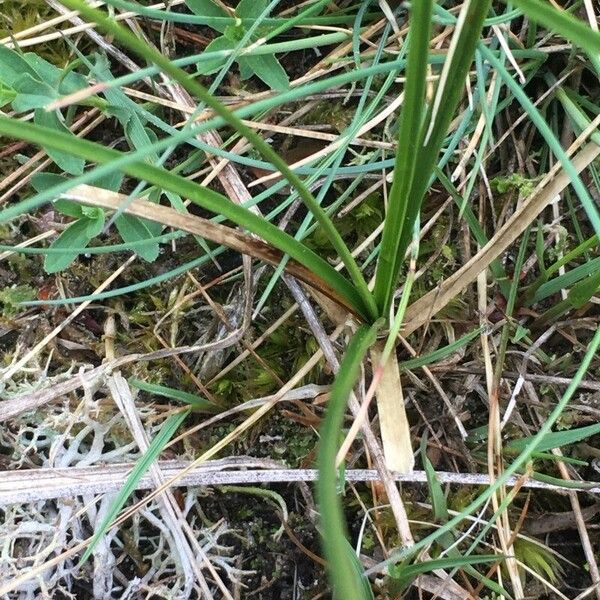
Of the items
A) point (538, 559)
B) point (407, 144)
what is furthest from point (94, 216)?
point (538, 559)

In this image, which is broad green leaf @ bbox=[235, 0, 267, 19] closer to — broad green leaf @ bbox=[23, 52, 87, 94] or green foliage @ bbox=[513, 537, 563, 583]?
broad green leaf @ bbox=[23, 52, 87, 94]

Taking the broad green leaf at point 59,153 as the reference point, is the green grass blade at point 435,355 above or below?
below

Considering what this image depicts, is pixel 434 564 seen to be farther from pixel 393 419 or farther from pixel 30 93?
pixel 30 93

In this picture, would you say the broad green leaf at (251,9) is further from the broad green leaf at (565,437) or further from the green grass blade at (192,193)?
the broad green leaf at (565,437)

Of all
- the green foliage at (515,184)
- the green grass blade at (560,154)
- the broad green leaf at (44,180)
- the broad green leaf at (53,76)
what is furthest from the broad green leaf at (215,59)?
the green foliage at (515,184)

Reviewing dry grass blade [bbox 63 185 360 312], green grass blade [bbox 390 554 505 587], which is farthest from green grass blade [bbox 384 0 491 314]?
green grass blade [bbox 390 554 505 587]

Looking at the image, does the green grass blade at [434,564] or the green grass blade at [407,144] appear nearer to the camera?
the green grass blade at [407,144]
